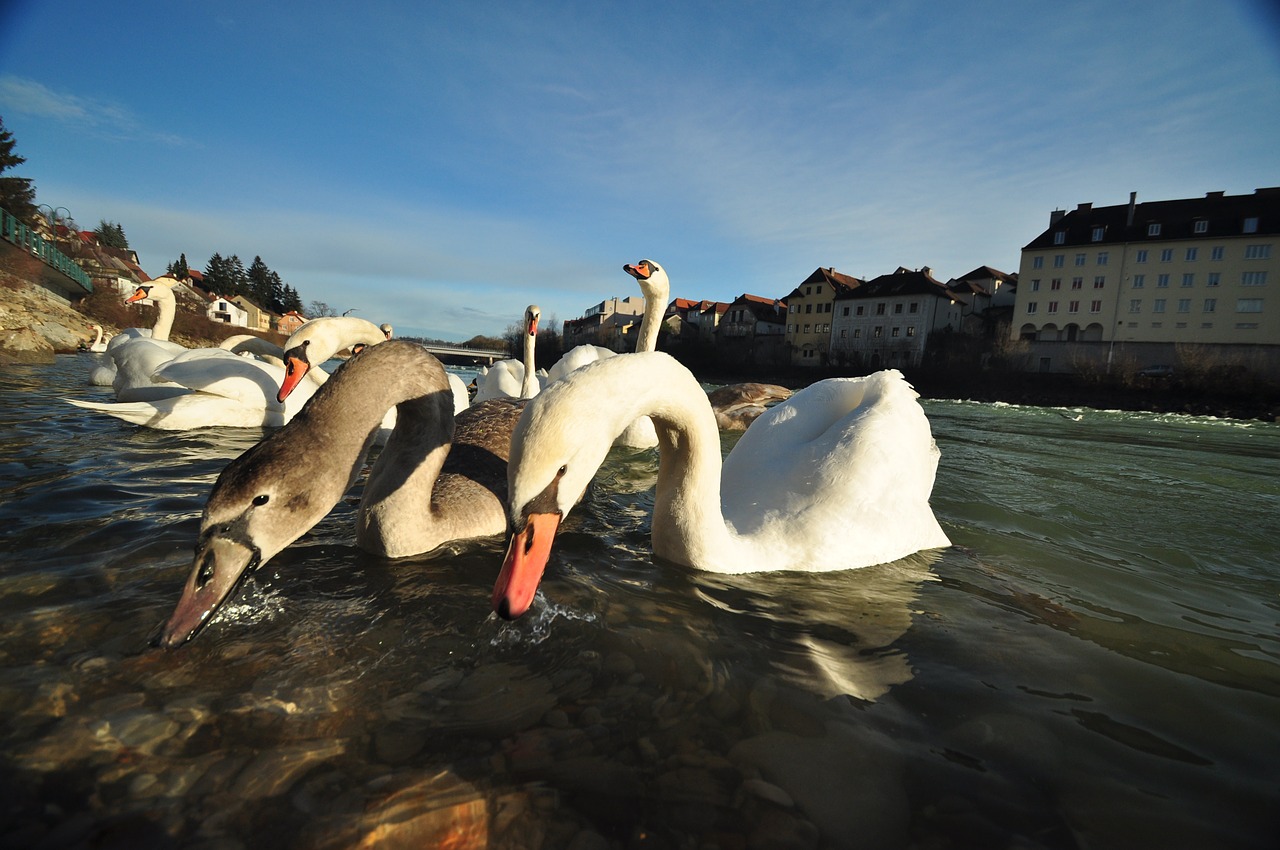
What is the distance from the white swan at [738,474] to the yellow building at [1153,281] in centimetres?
4323

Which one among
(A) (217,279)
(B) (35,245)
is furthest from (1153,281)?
(A) (217,279)

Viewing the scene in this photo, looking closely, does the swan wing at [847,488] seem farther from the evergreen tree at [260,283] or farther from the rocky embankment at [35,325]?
the evergreen tree at [260,283]

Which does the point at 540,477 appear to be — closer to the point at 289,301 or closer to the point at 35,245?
the point at 35,245

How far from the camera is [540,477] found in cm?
193

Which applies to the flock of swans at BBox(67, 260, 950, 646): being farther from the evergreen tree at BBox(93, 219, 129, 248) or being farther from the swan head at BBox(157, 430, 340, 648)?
the evergreen tree at BBox(93, 219, 129, 248)

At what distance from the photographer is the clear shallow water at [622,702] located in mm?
1503

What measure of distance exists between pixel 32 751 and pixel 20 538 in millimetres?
2207

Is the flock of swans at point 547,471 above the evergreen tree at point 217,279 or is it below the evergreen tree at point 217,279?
below

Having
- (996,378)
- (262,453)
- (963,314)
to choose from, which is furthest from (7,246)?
(963,314)

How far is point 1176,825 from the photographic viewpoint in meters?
→ 1.56

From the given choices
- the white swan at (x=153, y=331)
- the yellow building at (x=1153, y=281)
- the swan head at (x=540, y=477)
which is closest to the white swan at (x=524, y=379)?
the white swan at (x=153, y=331)

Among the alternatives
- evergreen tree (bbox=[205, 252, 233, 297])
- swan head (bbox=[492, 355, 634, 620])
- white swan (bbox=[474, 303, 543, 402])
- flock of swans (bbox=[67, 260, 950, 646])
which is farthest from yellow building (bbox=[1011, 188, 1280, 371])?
evergreen tree (bbox=[205, 252, 233, 297])

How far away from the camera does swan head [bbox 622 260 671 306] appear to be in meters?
Result: 7.89

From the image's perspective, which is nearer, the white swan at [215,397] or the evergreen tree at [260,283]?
the white swan at [215,397]
